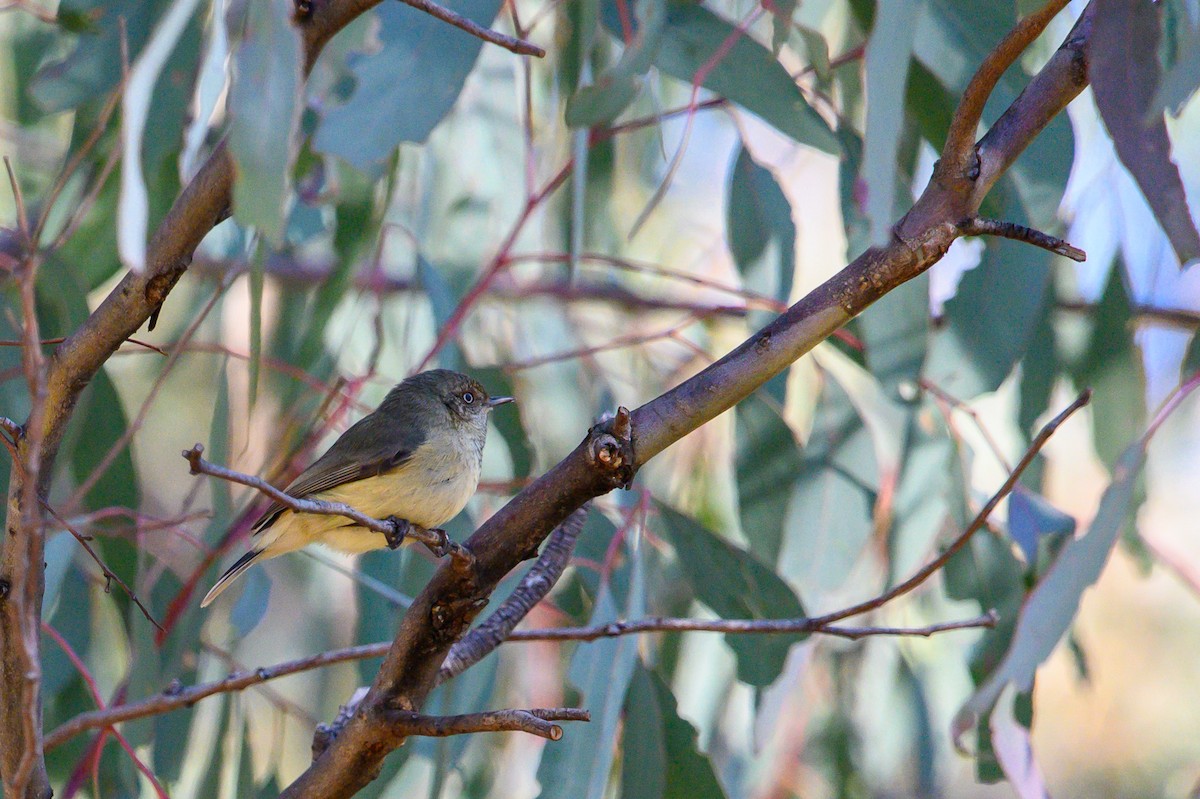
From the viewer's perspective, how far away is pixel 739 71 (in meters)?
3.03

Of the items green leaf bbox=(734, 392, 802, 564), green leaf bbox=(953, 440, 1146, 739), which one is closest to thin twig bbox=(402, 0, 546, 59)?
green leaf bbox=(953, 440, 1146, 739)

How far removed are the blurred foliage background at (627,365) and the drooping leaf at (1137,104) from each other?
0.32 ft

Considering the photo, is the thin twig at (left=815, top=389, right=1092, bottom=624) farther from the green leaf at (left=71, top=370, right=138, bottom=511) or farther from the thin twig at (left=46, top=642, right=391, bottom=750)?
the green leaf at (left=71, top=370, right=138, bottom=511)

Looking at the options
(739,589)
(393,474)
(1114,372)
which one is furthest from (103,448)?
(1114,372)

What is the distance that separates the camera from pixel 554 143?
→ 504 cm

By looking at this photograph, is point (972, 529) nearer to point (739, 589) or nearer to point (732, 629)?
point (732, 629)

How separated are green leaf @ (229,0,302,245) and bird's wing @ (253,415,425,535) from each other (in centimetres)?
173

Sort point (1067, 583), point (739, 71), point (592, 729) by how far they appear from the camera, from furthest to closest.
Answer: point (739, 71) < point (592, 729) < point (1067, 583)

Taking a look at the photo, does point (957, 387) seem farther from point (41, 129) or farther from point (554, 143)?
point (41, 129)

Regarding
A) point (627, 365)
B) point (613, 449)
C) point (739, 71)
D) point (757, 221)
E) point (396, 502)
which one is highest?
point (627, 365)

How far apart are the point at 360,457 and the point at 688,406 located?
1875 mm

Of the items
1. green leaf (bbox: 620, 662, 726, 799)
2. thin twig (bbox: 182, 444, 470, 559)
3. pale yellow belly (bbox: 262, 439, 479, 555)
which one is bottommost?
thin twig (bbox: 182, 444, 470, 559)

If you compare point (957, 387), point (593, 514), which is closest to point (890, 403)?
point (957, 387)

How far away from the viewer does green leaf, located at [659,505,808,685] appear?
3.10 metres
